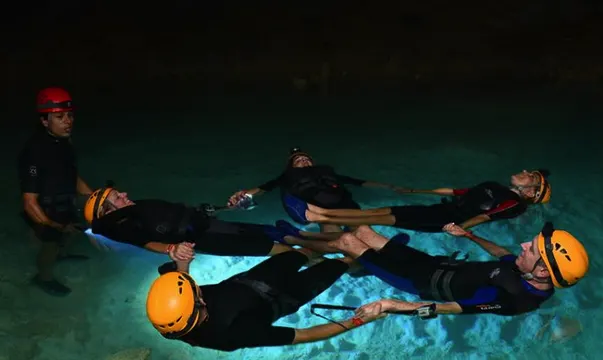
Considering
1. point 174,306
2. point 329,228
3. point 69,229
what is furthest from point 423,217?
point 69,229

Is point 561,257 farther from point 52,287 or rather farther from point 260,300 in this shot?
point 52,287

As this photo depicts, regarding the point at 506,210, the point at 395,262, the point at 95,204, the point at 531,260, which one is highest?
the point at 95,204

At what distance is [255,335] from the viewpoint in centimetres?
429

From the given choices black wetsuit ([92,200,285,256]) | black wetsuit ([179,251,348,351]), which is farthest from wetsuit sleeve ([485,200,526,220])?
black wetsuit ([92,200,285,256])

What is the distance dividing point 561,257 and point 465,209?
6.58 ft

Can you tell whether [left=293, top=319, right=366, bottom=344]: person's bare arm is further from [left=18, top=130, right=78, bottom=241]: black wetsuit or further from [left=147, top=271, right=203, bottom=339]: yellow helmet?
[left=18, top=130, right=78, bottom=241]: black wetsuit

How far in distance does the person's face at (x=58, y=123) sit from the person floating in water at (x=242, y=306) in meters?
2.29

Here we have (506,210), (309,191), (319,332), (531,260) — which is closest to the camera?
(531,260)

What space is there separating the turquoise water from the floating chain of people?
42 cm

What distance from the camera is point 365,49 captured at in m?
12.3

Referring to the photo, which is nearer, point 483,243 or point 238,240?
point 483,243

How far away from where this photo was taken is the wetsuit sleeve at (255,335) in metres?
4.25

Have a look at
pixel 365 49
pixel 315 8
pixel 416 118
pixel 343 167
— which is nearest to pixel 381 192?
pixel 343 167

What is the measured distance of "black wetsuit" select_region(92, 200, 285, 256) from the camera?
209 inches
